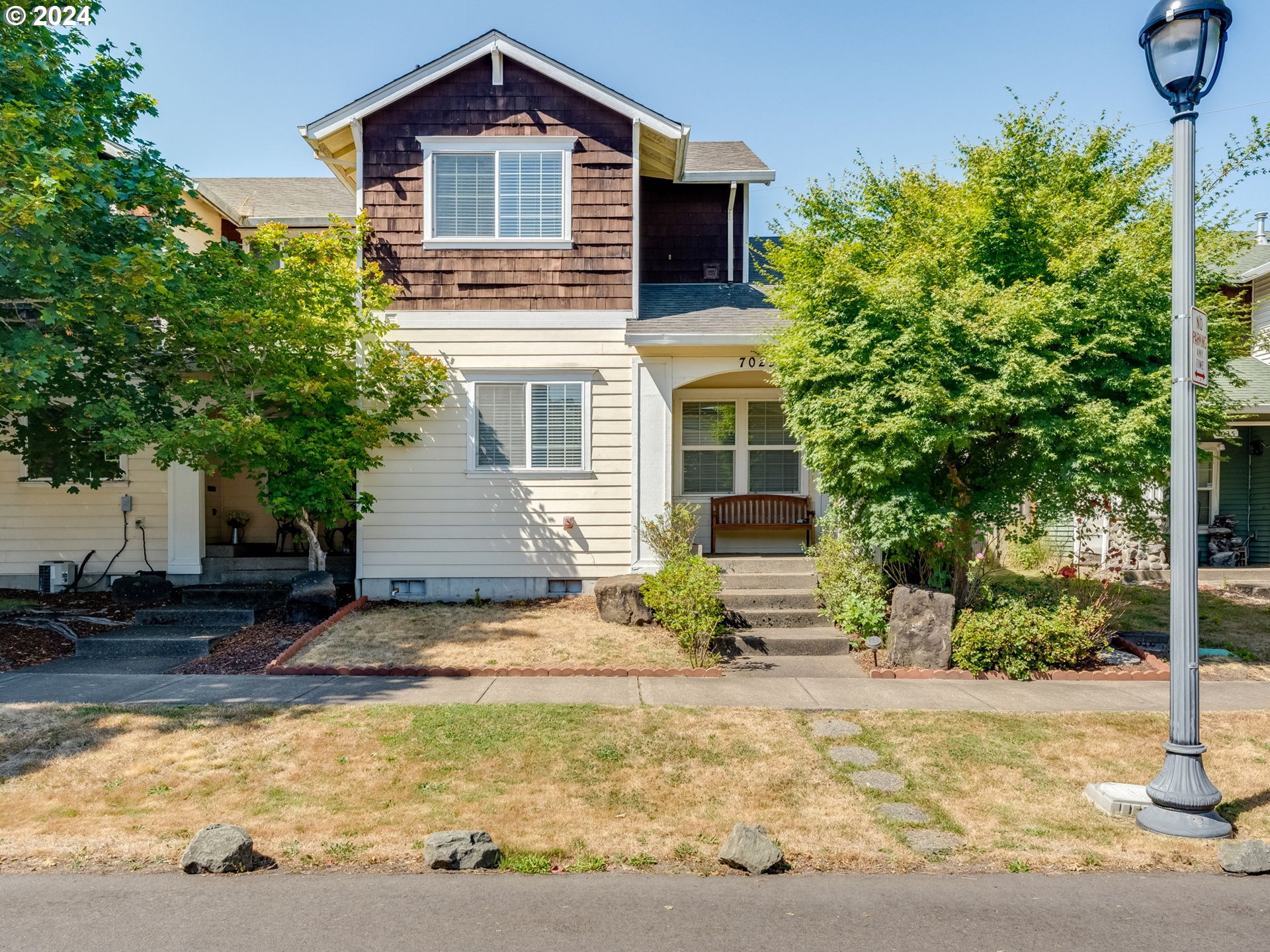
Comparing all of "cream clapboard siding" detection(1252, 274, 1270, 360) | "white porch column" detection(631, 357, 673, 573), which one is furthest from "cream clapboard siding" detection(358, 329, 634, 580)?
"cream clapboard siding" detection(1252, 274, 1270, 360)

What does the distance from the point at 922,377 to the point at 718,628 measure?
3.34m

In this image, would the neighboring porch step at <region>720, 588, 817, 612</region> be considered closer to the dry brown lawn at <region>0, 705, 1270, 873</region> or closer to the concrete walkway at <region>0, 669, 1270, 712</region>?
the concrete walkway at <region>0, 669, 1270, 712</region>

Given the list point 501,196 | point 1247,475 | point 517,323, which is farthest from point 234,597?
point 1247,475

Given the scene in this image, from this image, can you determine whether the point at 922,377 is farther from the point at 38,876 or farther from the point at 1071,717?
the point at 38,876

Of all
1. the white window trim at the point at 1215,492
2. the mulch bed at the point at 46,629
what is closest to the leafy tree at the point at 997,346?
the white window trim at the point at 1215,492

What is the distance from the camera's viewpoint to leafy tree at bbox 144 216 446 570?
367 inches

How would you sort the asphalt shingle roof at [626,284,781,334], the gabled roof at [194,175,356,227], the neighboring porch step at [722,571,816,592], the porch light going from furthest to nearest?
the gabled roof at [194,175,356,227] → the asphalt shingle roof at [626,284,781,334] → the neighboring porch step at [722,571,816,592] → the porch light

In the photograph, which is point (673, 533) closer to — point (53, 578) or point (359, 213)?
point (359, 213)

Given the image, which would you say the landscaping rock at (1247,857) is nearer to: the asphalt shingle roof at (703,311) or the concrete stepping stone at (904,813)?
the concrete stepping stone at (904,813)

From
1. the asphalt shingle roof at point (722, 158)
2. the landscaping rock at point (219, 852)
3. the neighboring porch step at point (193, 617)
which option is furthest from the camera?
the asphalt shingle roof at point (722, 158)

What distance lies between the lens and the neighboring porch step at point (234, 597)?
434 inches

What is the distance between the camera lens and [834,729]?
6496 millimetres

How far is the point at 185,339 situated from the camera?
955 centimetres

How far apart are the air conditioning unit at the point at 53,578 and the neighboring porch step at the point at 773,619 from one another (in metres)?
9.86
